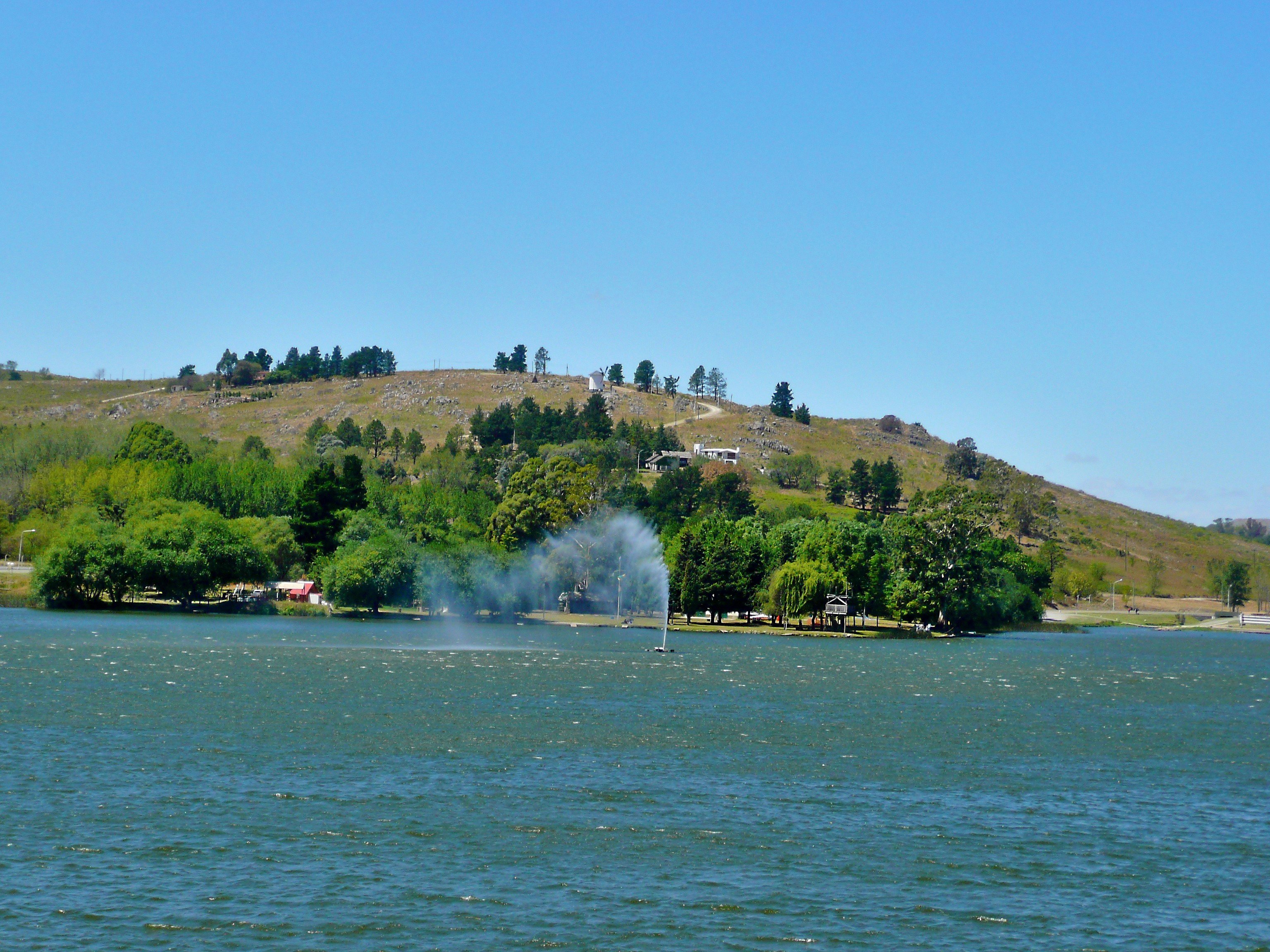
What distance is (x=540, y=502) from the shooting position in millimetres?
170750

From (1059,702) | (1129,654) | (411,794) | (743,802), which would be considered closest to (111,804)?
(411,794)

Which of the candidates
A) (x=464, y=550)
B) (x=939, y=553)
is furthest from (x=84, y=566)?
→ (x=939, y=553)

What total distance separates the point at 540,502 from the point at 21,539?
239ft

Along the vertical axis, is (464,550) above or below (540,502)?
below

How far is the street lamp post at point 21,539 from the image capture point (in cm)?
16950

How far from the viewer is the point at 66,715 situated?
5384 centimetres

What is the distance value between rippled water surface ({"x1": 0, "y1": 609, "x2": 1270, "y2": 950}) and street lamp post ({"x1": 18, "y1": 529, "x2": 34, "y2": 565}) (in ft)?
340

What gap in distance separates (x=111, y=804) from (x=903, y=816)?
2335cm

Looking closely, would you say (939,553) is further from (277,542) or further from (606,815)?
(606,815)

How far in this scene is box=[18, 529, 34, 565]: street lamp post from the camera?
169500mm

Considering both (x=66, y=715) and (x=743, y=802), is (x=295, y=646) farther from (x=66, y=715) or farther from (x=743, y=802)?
(x=743, y=802)

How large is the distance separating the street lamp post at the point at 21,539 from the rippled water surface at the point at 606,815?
10360 centimetres

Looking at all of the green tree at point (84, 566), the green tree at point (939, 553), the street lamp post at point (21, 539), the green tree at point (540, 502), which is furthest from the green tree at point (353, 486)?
the green tree at point (939, 553)

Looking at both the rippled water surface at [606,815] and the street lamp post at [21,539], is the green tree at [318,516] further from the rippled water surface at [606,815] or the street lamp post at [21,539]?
the rippled water surface at [606,815]
